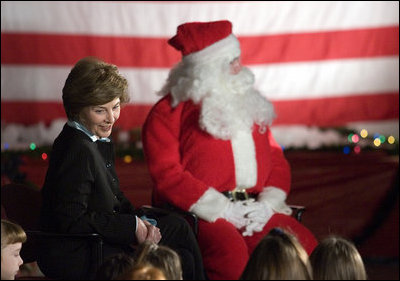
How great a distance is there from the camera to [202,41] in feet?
14.2

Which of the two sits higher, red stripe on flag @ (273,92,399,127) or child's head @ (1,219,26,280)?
red stripe on flag @ (273,92,399,127)

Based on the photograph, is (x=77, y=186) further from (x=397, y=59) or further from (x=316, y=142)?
(x=397, y=59)

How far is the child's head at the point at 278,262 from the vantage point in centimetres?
241

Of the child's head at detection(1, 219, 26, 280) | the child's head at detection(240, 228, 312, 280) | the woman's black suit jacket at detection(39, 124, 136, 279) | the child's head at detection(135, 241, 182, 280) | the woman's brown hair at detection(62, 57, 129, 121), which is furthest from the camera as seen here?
the woman's brown hair at detection(62, 57, 129, 121)

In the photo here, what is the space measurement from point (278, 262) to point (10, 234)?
2.94 feet

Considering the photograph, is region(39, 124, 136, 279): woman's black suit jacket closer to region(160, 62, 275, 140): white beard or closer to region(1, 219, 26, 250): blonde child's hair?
region(1, 219, 26, 250): blonde child's hair

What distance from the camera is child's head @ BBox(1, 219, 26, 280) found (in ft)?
9.00

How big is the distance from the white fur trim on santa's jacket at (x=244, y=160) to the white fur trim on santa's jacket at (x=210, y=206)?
192mm

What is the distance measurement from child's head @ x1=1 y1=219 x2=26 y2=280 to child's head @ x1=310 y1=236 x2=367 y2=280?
3.03ft

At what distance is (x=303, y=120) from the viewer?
219 inches

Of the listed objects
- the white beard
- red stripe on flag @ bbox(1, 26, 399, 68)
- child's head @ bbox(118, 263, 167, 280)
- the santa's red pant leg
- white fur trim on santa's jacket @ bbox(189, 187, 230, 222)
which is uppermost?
red stripe on flag @ bbox(1, 26, 399, 68)

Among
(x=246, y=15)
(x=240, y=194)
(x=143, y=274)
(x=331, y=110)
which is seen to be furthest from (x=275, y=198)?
(x=143, y=274)

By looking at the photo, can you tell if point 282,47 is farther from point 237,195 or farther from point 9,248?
point 9,248

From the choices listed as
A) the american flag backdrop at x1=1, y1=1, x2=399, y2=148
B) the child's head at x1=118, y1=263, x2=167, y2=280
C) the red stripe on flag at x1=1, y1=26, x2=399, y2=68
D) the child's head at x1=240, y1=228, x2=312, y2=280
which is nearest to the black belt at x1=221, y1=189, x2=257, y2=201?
the american flag backdrop at x1=1, y1=1, x2=399, y2=148
